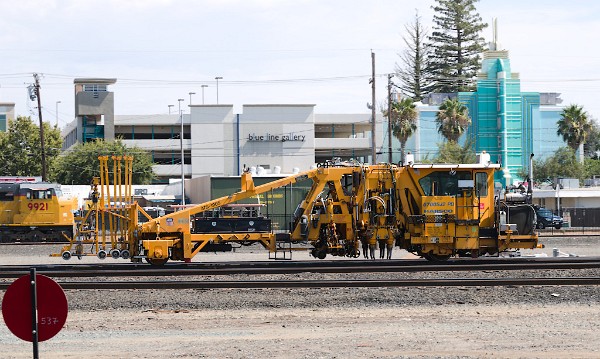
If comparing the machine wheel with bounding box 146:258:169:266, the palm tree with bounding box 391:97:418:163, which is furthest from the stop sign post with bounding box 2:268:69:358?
the palm tree with bounding box 391:97:418:163

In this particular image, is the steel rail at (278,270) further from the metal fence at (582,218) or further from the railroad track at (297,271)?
the metal fence at (582,218)

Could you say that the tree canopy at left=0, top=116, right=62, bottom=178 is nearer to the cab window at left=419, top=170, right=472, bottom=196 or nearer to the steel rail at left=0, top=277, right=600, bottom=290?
the cab window at left=419, top=170, right=472, bottom=196

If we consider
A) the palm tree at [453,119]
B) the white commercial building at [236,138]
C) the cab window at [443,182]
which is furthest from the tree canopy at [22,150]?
the cab window at [443,182]

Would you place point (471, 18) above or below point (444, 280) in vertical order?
above

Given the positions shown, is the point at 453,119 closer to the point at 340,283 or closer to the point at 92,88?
the point at 92,88

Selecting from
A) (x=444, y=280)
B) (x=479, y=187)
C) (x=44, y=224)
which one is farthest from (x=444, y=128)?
(x=444, y=280)

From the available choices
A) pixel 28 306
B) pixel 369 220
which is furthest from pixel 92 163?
pixel 28 306

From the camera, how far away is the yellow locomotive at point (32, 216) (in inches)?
1768

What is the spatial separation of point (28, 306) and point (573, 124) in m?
83.3

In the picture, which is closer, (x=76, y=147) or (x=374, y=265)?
(x=374, y=265)

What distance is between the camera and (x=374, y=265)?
25.5 meters

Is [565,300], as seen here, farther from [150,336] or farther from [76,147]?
[76,147]

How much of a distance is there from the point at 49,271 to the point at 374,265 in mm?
8639

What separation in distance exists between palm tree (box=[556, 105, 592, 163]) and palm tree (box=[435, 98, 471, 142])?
32.7 ft
